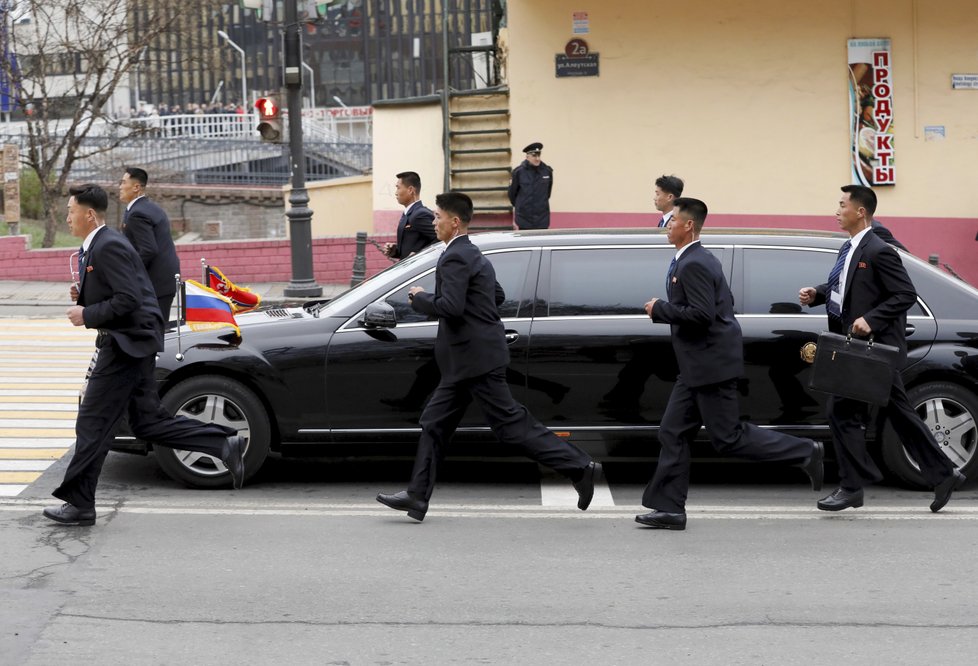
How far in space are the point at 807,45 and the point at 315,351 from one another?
13.2 meters

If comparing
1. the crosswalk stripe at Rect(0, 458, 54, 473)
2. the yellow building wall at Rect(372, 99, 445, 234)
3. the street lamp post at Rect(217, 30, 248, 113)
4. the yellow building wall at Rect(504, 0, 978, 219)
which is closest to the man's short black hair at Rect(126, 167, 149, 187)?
the crosswalk stripe at Rect(0, 458, 54, 473)

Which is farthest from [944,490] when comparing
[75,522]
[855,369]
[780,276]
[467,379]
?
[75,522]

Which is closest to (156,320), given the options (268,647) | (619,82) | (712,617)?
(268,647)

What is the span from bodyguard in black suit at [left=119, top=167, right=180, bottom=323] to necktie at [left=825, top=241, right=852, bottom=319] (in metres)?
4.74

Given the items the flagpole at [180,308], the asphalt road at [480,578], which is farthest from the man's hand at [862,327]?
the flagpole at [180,308]

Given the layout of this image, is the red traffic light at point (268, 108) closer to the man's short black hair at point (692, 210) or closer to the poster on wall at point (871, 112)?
the poster on wall at point (871, 112)

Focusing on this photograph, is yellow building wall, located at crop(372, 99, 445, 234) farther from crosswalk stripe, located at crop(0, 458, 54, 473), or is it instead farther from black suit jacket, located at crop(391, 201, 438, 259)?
crosswalk stripe, located at crop(0, 458, 54, 473)

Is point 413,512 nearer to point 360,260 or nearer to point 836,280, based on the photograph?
point 836,280

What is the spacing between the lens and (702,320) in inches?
284

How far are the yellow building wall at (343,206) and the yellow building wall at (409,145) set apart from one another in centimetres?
493

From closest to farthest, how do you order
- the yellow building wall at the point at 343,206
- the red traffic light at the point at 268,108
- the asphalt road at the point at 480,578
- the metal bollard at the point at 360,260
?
the asphalt road at the point at 480,578
the red traffic light at the point at 268,108
the metal bollard at the point at 360,260
the yellow building wall at the point at 343,206

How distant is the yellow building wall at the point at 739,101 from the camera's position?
19.4 m

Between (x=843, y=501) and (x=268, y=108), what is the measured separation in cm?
1329

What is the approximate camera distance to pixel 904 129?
1956 centimetres
